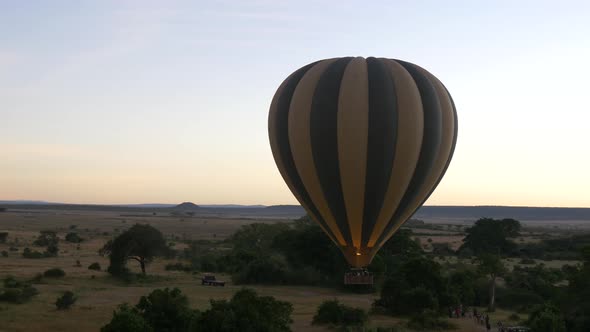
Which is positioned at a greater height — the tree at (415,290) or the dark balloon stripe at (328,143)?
the dark balloon stripe at (328,143)

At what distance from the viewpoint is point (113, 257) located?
1821 inches

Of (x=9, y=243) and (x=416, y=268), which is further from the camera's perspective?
(x=9, y=243)

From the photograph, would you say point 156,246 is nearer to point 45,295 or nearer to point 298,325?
point 45,295

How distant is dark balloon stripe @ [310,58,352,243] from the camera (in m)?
22.9

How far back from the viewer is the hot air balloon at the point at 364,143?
22.7m

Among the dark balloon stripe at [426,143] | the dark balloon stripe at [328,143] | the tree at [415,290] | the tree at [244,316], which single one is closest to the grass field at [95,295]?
the tree at [415,290]

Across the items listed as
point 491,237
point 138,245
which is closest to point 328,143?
point 138,245

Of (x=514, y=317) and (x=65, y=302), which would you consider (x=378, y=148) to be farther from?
(x=65, y=302)

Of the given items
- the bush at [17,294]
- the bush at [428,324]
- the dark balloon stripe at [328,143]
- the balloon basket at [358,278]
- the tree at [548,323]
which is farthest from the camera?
the bush at [17,294]

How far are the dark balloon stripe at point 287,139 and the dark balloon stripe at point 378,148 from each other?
81.7 inches

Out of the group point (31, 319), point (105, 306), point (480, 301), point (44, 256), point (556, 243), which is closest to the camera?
point (31, 319)

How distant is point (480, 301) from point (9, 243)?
58.2m

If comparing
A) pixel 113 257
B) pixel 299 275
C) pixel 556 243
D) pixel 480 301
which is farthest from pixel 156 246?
pixel 556 243

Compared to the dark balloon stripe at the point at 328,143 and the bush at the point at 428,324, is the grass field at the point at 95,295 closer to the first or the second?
the bush at the point at 428,324
